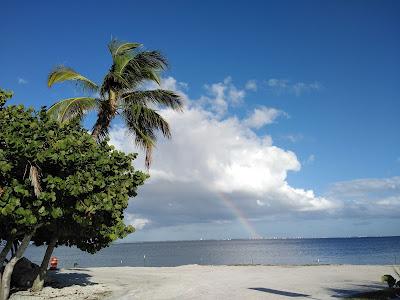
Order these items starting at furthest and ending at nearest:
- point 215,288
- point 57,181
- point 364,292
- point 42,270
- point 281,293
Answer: point 215,288, point 42,270, point 281,293, point 364,292, point 57,181

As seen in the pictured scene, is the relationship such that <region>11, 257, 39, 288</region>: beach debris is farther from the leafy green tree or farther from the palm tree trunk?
the palm tree trunk

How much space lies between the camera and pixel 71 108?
67.3 feet

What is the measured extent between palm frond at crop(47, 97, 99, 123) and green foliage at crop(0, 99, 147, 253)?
1.44 meters

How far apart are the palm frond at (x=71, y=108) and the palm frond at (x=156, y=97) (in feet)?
5.86

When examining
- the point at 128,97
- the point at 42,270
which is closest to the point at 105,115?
the point at 128,97

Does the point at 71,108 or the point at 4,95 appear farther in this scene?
the point at 71,108

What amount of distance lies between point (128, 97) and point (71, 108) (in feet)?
9.78

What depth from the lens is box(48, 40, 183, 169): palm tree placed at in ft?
68.5

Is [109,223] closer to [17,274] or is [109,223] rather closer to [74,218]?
[74,218]

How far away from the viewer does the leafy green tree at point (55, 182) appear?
49.5 ft

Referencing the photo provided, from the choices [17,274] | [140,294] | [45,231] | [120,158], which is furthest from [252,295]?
[17,274]

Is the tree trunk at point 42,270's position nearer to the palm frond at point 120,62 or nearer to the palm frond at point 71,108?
the palm frond at point 71,108

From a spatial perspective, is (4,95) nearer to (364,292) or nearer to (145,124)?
(145,124)

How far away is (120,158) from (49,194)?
4722 mm
